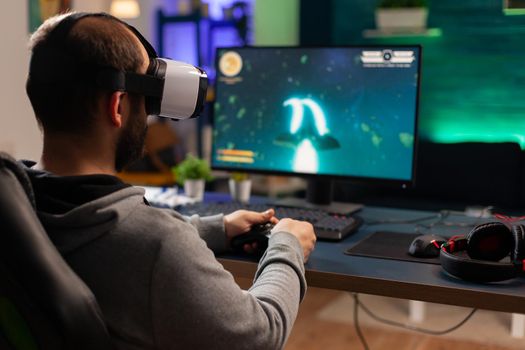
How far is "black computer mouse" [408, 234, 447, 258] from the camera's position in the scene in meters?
1.42

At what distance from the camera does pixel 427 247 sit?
55.9 inches

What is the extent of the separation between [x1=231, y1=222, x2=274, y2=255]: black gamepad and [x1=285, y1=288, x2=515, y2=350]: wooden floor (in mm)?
1699

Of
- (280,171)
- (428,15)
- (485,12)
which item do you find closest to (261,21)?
(428,15)

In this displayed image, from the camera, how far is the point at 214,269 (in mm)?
Answer: 953

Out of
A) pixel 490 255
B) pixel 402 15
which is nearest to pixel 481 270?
pixel 490 255

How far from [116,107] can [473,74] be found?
3818 millimetres

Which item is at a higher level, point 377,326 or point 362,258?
point 362,258

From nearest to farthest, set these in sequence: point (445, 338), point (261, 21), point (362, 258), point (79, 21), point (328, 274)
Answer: point (79, 21)
point (328, 274)
point (362, 258)
point (445, 338)
point (261, 21)

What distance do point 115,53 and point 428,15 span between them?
3.86 meters

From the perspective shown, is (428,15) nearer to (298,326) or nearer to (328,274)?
(298,326)

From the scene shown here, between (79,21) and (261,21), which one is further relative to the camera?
(261,21)

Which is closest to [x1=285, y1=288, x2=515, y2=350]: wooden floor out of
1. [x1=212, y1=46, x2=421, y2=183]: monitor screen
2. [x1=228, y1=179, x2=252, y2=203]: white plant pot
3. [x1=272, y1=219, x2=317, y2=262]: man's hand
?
[x1=228, y1=179, x2=252, y2=203]: white plant pot

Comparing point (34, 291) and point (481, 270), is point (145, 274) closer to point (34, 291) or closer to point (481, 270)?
point (34, 291)

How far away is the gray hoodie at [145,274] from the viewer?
89 centimetres
